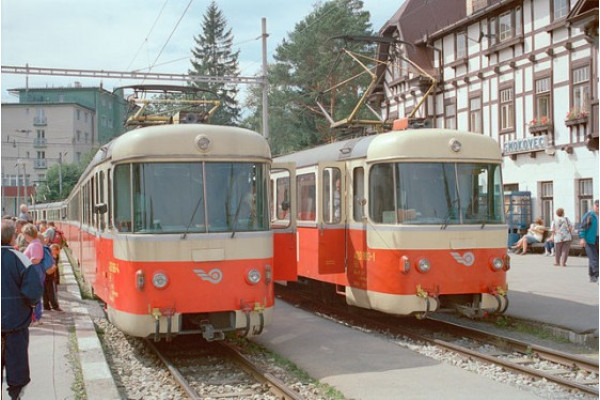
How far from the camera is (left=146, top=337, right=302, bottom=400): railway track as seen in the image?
7.94 m

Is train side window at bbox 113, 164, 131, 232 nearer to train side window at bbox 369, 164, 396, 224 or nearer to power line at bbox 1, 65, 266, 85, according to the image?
train side window at bbox 369, 164, 396, 224

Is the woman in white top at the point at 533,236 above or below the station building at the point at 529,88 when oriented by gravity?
below

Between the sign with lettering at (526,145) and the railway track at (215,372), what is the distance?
64.0ft

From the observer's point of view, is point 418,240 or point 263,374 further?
point 418,240

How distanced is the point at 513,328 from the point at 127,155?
635 centimetres

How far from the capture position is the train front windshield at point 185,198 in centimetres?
893

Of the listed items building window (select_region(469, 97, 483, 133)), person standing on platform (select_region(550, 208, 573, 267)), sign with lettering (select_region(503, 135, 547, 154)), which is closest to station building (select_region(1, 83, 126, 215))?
building window (select_region(469, 97, 483, 133))

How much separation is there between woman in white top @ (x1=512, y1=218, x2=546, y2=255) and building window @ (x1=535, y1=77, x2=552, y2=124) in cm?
365

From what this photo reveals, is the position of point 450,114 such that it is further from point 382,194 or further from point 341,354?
point 341,354

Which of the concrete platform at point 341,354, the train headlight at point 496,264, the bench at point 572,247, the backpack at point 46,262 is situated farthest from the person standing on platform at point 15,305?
the bench at point 572,247

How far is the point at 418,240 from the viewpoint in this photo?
1064 cm

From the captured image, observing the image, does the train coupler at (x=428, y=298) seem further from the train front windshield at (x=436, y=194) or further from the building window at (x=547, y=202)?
the building window at (x=547, y=202)

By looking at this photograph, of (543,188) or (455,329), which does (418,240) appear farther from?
(543,188)

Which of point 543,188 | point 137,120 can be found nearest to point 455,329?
point 137,120
